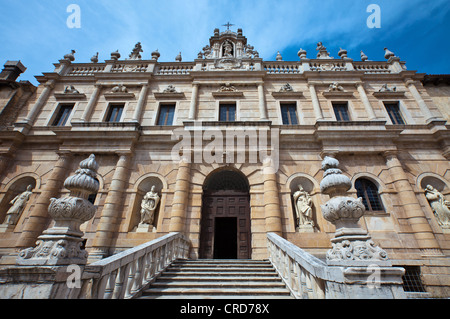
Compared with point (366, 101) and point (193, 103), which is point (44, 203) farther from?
point (366, 101)

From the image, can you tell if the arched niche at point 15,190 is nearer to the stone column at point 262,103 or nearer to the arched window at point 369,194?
the stone column at point 262,103

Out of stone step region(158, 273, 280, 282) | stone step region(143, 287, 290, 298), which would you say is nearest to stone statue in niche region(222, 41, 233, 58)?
stone step region(158, 273, 280, 282)

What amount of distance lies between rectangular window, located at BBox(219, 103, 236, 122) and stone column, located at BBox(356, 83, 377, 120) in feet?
29.0

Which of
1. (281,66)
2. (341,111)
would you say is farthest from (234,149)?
(281,66)

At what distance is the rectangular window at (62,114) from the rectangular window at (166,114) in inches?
263

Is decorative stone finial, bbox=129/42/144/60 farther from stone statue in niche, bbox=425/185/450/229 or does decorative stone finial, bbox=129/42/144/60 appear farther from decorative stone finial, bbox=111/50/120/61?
stone statue in niche, bbox=425/185/450/229

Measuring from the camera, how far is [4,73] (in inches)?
643

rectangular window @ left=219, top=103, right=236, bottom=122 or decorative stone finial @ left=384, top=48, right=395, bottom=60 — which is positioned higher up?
decorative stone finial @ left=384, top=48, right=395, bottom=60

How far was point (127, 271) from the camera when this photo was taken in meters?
5.03

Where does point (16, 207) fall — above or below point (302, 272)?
above

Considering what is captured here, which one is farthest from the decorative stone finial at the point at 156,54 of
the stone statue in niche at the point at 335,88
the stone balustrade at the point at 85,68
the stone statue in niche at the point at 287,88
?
the stone statue in niche at the point at 335,88

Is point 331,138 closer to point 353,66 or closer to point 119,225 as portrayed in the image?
point 353,66

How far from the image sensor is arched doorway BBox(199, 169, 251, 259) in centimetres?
1037

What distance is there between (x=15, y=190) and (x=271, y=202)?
14832 millimetres
